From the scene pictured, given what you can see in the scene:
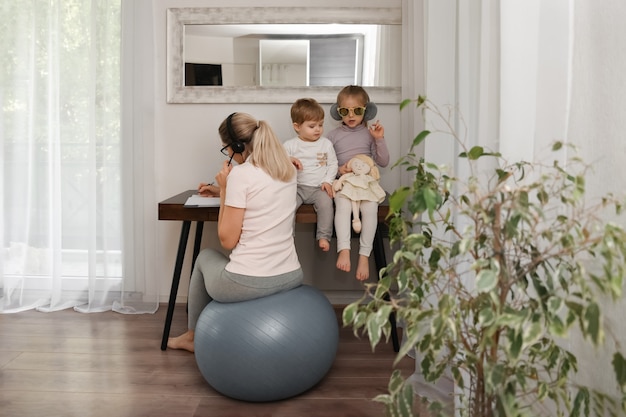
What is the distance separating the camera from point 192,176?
3445 mm

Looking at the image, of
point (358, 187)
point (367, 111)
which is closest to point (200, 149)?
point (367, 111)

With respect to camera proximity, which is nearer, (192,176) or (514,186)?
(514,186)

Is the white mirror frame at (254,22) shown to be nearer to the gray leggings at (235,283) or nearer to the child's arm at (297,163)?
the child's arm at (297,163)

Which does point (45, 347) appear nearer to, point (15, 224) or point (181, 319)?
point (181, 319)

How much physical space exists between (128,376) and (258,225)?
0.80 m

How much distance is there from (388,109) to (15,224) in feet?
6.95

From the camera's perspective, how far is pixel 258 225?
235 centimetres

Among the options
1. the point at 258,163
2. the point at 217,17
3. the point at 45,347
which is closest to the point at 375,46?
the point at 217,17

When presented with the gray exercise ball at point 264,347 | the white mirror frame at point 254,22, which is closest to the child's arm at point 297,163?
the white mirror frame at point 254,22

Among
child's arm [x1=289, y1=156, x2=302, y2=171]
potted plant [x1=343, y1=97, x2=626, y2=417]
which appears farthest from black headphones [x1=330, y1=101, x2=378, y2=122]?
potted plant [x1=343, y1=97, x2=626, y2=417]

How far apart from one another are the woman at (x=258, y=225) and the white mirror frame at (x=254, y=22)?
3.05 ft

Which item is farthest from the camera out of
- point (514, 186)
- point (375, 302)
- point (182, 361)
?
point (182, 361)

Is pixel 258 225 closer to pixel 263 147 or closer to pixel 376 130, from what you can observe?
pixel 263 147

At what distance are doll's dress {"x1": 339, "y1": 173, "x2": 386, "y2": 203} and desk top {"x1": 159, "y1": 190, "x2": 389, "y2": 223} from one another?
2.9 inches
